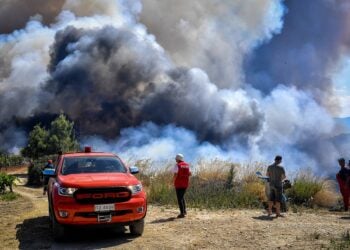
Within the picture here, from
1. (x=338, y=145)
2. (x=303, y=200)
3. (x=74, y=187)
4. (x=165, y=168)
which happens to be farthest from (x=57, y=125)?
(x=338, y=145)

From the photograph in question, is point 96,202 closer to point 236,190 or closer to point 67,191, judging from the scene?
point 67,191

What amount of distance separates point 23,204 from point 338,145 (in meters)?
68.3

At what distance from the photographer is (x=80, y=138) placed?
60.3 m

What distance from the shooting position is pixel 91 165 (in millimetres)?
9820

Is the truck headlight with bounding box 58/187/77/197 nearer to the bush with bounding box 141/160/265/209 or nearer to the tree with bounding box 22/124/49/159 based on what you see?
the bush with bounding box 141/160/265/209

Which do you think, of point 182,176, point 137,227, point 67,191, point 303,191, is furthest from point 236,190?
point 67,191

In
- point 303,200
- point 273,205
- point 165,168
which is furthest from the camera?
point 165,168

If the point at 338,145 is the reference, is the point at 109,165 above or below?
below

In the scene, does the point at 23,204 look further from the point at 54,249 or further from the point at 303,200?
the point at 303,200

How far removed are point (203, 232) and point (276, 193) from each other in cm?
296

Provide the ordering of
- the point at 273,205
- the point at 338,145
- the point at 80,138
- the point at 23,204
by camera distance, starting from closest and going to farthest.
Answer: the point at 273,205 → the point at 23,204 → the point at 80,138 → the point at 338,145

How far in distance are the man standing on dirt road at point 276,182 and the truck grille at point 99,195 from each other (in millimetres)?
4775

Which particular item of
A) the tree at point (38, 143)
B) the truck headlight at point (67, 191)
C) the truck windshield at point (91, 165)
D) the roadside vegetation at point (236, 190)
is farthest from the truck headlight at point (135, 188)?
the tree at point (38, 143)

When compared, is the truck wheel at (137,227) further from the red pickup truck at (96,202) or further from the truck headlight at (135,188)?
the truck headlight at (135,188)
